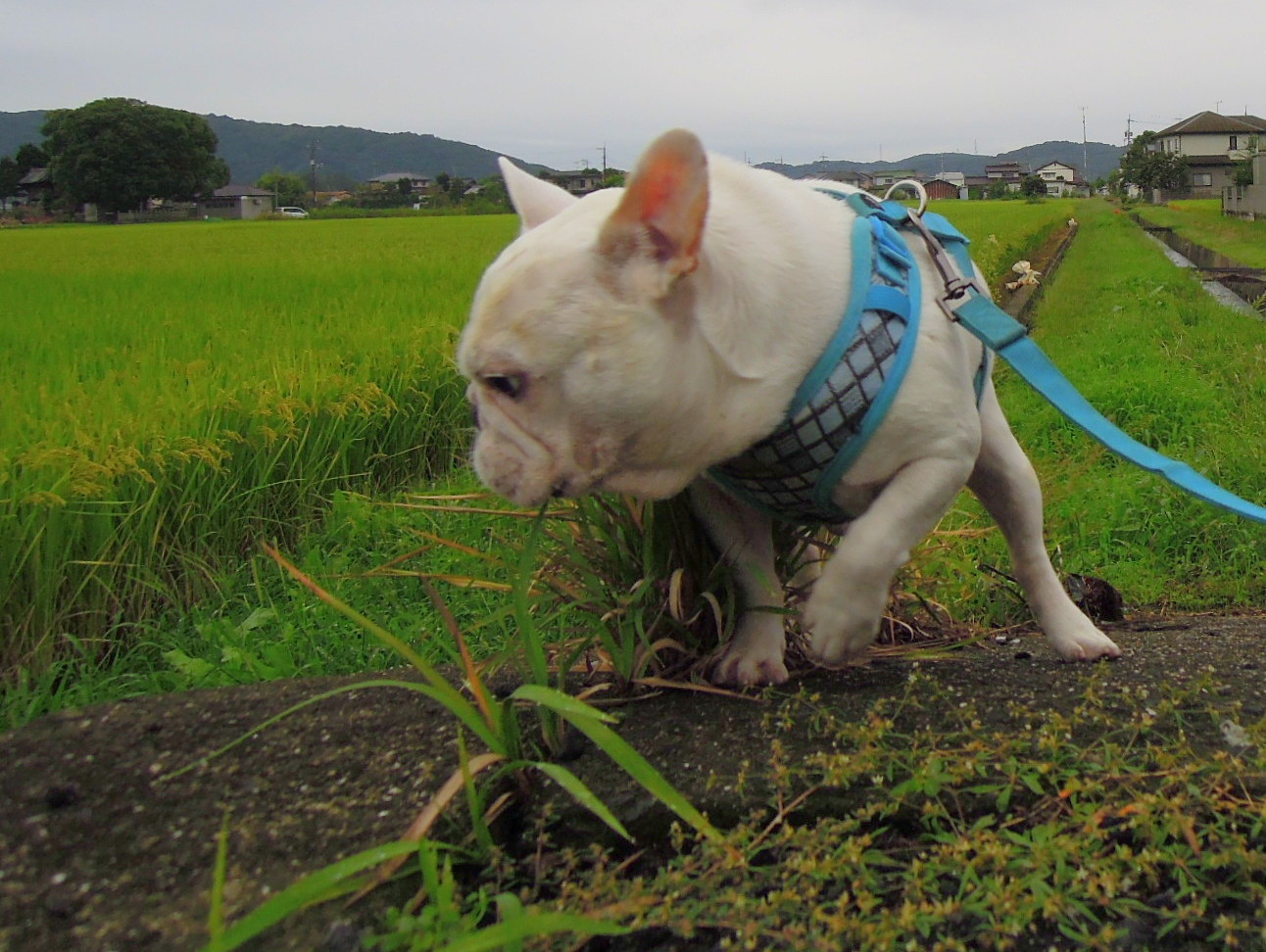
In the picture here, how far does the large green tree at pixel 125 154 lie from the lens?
189ft

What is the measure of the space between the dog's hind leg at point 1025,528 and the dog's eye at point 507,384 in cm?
111

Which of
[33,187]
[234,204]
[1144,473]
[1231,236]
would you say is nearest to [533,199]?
[1144,473]

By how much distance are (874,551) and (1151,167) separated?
247 ft

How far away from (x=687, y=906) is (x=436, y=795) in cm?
43

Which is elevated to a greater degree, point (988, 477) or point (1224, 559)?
point (988, 477)

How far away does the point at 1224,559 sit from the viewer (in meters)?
3.81

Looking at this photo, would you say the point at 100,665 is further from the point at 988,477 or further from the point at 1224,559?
the point at 1224,559

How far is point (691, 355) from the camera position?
1769 millimetres

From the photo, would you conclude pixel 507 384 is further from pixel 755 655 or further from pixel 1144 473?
pixel 1144 473

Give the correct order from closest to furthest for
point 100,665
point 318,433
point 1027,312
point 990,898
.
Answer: point 990,898
point 100,665
point 318,433
point 1027,312

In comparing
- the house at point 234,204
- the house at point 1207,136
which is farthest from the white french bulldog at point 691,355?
the house at point 1207,136

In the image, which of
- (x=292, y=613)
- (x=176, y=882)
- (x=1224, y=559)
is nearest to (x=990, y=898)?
(x=176, y=882)

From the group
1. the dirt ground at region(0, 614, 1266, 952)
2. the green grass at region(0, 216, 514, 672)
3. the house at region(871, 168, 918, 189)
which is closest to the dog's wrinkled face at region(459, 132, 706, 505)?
the dirt ground at region(0, 614, 1266, 952)

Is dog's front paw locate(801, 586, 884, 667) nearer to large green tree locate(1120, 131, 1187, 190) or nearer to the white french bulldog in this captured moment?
the white french bulldog
